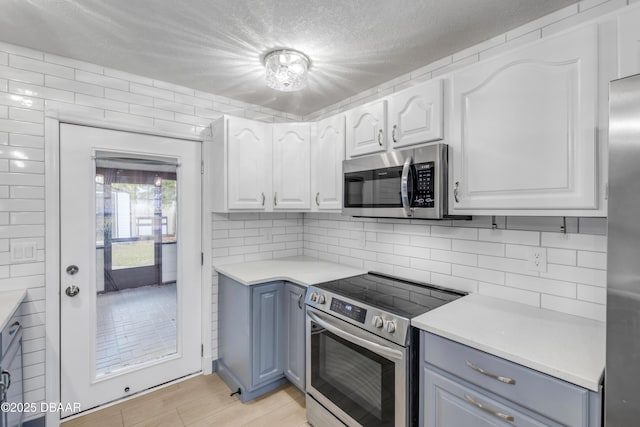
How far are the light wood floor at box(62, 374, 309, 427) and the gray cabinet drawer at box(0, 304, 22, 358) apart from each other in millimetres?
826

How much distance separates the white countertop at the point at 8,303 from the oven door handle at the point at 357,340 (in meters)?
1.53

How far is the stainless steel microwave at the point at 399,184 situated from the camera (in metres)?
1.65

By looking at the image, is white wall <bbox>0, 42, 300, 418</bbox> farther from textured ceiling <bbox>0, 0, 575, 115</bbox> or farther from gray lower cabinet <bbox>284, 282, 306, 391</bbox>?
gray lower cabinet <bbox>284, 282, 306, 391</bbox>

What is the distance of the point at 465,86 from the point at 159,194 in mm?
2298

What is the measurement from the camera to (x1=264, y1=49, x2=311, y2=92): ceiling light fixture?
194 centimetres

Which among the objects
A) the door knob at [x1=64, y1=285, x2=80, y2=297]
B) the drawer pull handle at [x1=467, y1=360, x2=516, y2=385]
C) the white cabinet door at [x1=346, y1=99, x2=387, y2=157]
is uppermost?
the white cabinet door at [x1=346, y1=99, x2=387, y2=157]

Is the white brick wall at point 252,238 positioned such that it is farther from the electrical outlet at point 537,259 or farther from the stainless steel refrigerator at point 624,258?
the stainless steel refrigerator at point 624,258

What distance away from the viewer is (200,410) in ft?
7.16

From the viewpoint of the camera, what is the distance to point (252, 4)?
4.91 ft

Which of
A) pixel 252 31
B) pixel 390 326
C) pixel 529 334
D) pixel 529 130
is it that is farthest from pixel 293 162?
pixel 529 334

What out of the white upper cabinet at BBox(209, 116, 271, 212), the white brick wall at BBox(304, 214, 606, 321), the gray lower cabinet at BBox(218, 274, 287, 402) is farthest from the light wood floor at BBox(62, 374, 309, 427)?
the white upper cabinet at BBox(209, 116, 271, 212)

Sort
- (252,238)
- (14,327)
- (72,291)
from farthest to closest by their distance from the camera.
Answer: (252,238)
(72,291)
(14,327)

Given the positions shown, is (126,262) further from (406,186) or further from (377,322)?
(406,186)

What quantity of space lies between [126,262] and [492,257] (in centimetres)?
258
